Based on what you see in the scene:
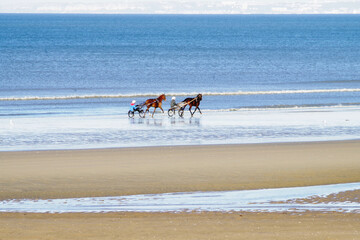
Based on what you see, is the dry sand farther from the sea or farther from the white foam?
the sea

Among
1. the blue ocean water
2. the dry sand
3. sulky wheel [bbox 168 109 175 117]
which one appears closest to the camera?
the dry sand

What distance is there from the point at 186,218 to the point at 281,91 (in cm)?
2919

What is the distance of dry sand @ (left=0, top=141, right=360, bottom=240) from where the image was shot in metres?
8.66

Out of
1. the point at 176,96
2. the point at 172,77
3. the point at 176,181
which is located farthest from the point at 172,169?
the point at 172,77

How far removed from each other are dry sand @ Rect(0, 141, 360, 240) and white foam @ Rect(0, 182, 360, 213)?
0.41 metres

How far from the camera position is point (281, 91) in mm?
37781

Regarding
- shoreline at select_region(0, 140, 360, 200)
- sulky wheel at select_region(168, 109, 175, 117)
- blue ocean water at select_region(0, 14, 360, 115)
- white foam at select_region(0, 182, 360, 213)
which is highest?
blue ocean water at select_region(0, 14, 360, 115)

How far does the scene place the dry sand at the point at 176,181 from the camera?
8.66 metres

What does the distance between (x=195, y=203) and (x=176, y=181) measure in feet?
6.92

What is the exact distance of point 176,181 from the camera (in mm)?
12609

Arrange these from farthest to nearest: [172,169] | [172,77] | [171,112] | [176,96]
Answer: [172,77] < [176,96] < [171,112] < [172,169]

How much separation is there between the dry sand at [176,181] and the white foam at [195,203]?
405 mm

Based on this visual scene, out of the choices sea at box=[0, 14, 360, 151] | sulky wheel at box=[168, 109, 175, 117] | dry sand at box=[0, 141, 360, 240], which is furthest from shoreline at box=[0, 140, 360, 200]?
sulky wheel at box=[168, 109, 175, 117]

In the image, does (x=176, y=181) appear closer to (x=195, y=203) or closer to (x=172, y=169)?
(x=172, y=169)
